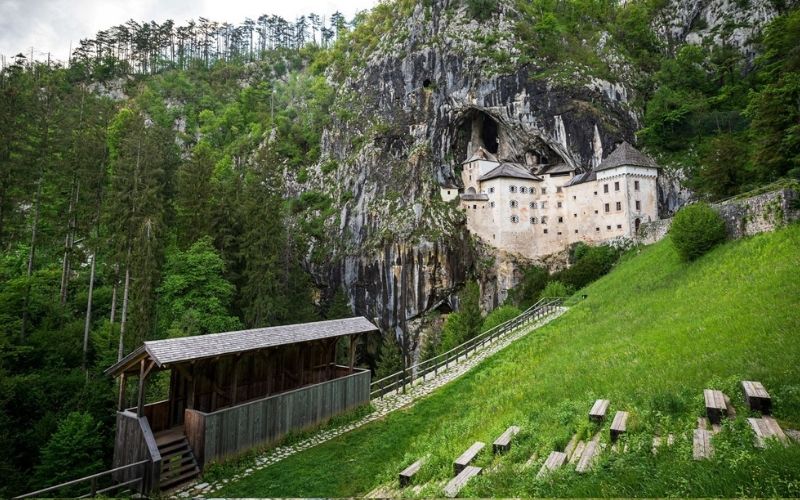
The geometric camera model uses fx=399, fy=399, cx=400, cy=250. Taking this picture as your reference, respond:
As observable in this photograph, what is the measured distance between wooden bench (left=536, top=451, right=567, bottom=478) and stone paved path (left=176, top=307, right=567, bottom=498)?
27.4 ft

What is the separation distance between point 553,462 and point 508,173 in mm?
45341

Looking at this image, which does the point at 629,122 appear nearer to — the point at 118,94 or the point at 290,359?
the point at 290,359

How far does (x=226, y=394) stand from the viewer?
13195 millimetres

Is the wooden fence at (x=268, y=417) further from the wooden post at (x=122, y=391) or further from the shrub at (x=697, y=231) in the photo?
the shrub at (x=697, y=231)

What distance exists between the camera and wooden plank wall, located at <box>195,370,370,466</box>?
11117 mm

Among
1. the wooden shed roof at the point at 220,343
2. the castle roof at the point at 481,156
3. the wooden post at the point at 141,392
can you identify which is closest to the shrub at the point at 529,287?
the castle roof at the point at 481,156

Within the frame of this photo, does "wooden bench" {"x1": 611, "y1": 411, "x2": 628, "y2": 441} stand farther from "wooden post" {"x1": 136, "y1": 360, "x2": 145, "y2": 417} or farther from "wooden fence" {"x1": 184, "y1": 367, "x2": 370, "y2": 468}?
"wooden post" {"x1": 136, "y1": 360, "x2": 145, "y2": 417}

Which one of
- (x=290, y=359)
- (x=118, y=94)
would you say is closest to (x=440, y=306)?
(x=290, y=359)

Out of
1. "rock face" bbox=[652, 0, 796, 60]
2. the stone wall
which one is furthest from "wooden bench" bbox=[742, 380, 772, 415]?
"rock face" bbox=[652, 0, 796, 60]

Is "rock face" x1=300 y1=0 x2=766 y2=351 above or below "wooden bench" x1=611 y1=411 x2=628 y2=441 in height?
above

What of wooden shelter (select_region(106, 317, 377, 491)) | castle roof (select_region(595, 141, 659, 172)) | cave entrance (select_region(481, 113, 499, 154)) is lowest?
wooden shelter (select_region(106, 317, 377, 491))

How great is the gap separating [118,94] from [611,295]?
95009 millimetres

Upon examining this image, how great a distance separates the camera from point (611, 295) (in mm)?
21531

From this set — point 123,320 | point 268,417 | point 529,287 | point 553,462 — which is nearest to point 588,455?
point 553,462
